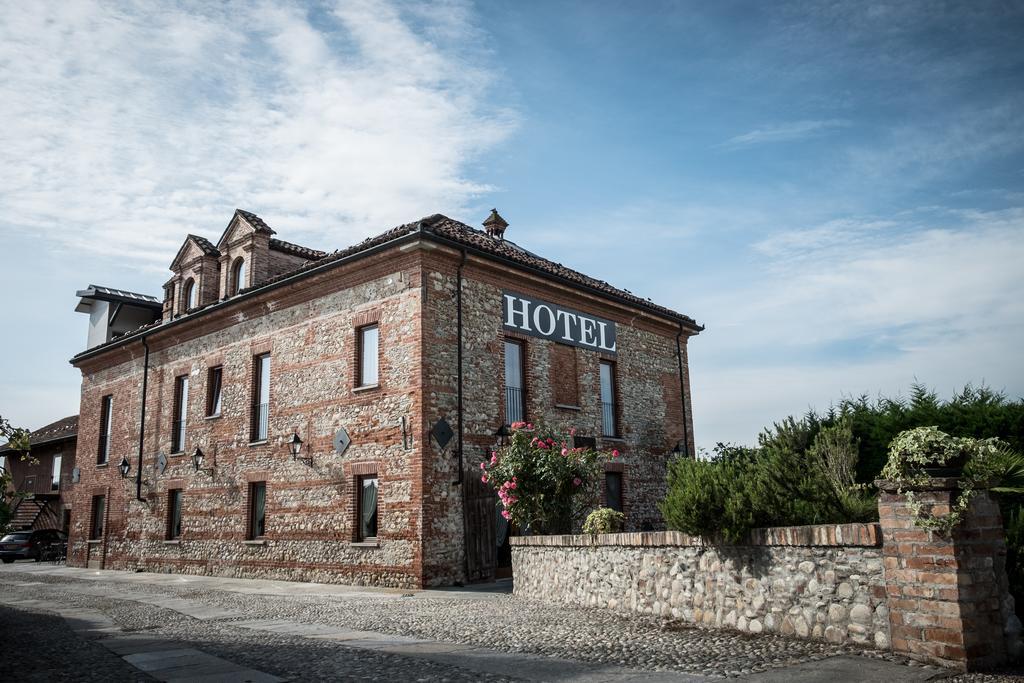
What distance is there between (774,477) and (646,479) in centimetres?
1173

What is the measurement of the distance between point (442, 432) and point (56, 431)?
1123 inches

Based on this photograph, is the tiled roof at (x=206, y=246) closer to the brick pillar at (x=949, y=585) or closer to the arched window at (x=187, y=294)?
the arched window at (x=187, y=294)

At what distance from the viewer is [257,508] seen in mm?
17750

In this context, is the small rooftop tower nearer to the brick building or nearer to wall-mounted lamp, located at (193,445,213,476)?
the brick building

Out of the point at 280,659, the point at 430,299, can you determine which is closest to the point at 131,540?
the point at 430,299

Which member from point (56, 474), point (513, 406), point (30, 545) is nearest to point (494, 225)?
point (513, 406)

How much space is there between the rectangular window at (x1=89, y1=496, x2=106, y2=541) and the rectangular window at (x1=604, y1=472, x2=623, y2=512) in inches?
648

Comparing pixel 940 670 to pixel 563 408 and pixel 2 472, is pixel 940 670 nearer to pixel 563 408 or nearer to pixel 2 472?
pixel 2 472

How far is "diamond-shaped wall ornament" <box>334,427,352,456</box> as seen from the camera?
15.4m

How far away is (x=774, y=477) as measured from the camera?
769cm

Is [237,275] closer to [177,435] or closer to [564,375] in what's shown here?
[177,435]

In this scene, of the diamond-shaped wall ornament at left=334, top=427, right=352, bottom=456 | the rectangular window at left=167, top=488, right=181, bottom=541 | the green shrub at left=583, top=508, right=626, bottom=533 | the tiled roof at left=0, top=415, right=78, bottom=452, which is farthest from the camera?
the tiled roof at left=0, top=415, right=78, bottom=452

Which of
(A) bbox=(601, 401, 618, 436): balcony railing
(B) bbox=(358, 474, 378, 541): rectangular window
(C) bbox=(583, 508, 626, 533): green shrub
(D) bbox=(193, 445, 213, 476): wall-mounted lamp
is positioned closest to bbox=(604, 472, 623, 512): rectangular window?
(A) bbox=(601, 401, 618, 436): balcony railing

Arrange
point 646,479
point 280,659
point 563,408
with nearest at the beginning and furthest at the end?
1. point 280,659
2. point 563,408
3. point 646,479
